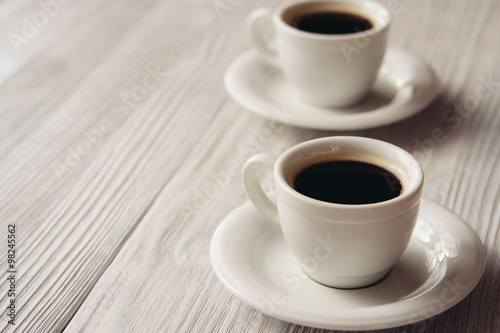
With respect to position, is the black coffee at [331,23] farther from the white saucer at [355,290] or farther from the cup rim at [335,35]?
the white saucer at [355,290]

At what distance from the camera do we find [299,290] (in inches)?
28.9

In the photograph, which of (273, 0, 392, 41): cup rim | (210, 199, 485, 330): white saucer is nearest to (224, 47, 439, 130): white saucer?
(273, 0, 392, 41): cup rim

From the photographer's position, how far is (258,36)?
126cm

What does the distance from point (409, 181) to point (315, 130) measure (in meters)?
0.41

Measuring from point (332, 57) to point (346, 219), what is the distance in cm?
49

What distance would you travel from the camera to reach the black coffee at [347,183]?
708mm

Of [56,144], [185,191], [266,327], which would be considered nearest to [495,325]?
[266,327]

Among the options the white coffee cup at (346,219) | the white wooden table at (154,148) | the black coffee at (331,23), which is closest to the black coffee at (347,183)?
the white coffee cup at (346,219)

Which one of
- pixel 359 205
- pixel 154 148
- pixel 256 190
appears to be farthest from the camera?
pixel 154 148

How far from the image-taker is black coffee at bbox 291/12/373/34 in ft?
3.86

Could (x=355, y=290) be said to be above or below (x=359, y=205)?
below

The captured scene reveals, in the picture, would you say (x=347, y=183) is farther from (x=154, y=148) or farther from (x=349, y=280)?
(x=154, y=148)

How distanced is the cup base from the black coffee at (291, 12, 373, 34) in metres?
0.57

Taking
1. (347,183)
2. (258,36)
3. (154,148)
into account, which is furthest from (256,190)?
(258,36)
